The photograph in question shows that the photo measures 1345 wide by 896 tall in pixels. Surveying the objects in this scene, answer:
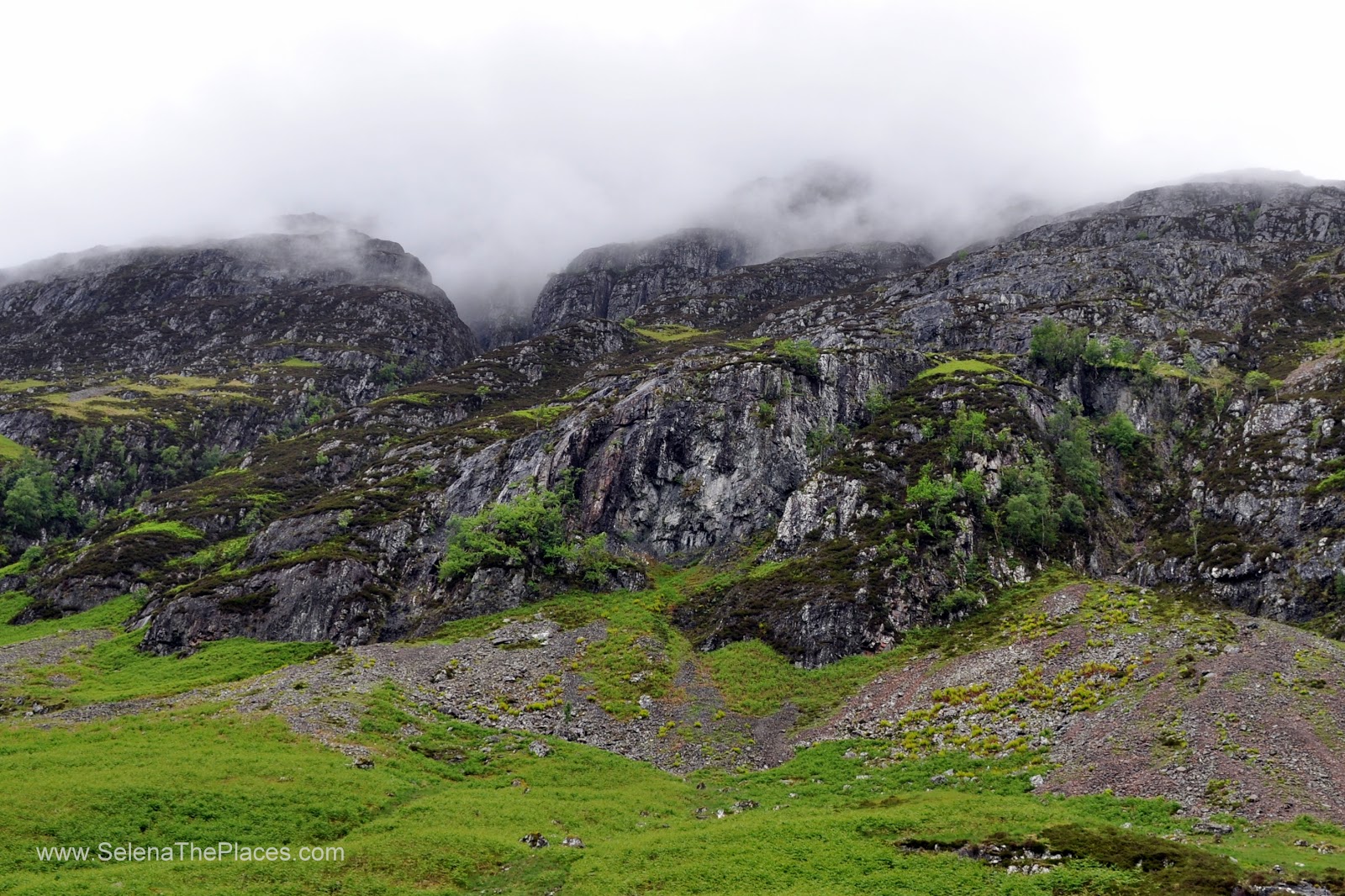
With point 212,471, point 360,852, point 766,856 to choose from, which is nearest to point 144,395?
point 212,471

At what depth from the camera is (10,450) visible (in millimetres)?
141250

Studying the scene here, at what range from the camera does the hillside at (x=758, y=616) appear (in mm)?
29641

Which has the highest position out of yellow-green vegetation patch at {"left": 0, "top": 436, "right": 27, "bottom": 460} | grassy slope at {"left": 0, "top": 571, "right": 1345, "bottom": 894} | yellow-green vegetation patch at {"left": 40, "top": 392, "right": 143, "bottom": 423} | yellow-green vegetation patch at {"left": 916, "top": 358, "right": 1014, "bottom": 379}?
yellow-green vegetation patch at {"left": 40, "top": 392, "right": 143, "bottom": 423}

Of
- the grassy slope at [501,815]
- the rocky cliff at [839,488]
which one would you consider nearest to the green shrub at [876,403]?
the rocky cliff at [839,488]

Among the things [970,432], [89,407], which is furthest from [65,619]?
[970,432]

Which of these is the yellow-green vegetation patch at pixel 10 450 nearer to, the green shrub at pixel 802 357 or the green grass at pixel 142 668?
the green grass at pixel 142 668

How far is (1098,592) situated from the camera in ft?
197

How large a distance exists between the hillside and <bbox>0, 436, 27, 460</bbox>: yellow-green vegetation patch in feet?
2.44

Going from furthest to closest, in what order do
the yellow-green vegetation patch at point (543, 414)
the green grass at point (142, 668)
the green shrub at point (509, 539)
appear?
the yellow-green vegetation patch at point (543, 414) < the green shrub at point (509, 539) < the green grass at point (142, 668)

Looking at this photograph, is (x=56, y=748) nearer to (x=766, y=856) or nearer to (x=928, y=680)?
(x=766, y=856)

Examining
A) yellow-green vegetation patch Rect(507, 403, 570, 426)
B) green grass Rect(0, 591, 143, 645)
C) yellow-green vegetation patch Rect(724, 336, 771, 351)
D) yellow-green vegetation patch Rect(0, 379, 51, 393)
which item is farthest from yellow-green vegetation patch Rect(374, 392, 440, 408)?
yellow-green vegetation patch Rect(0, 379, 51, 393)

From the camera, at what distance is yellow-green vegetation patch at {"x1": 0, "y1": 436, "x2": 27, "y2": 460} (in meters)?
137

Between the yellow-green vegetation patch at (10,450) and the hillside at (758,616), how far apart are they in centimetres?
74

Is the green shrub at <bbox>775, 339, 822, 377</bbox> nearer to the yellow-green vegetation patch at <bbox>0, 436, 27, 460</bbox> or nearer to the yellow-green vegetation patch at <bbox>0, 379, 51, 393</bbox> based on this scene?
the yellow-green vegetation patch at <bbox>0, 436, 27, 460</bbox>
